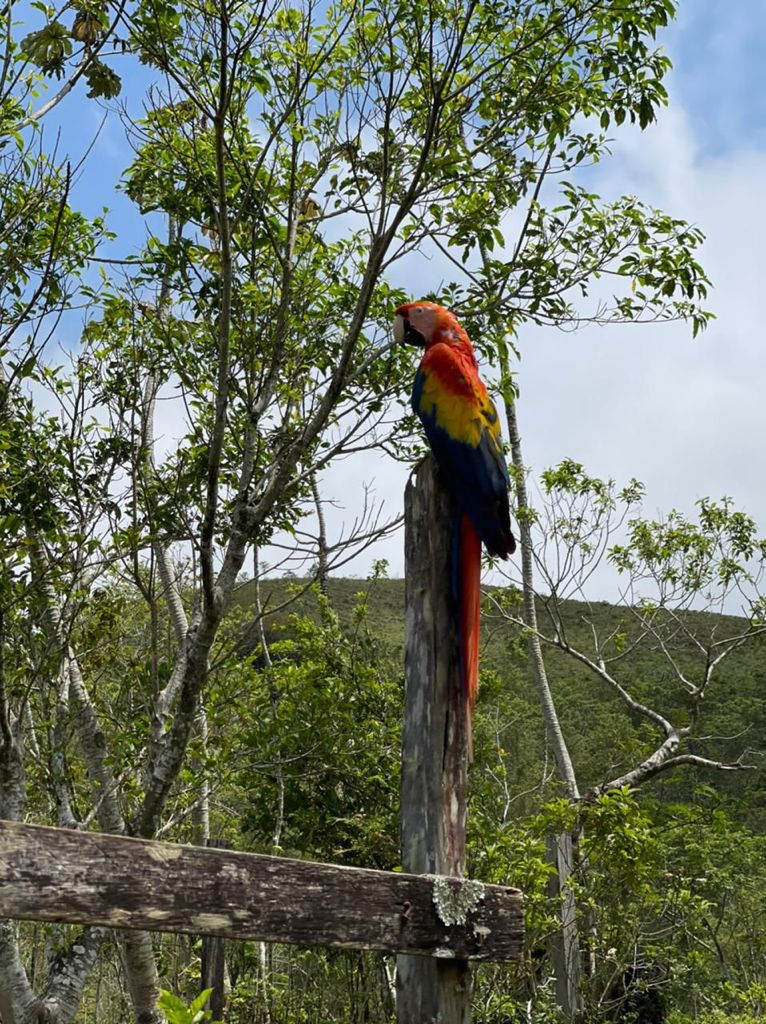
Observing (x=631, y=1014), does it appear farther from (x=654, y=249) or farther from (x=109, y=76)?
(x=109, y=76)

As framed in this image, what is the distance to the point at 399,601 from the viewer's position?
30938mm

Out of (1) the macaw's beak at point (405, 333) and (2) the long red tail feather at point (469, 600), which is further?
(1) the macaw's beak at point (405, 333)

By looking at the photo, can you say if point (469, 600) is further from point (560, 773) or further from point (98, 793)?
A: point (560, 773)

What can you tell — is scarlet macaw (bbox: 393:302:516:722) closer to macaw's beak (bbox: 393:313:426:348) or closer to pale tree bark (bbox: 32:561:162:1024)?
macaw's beak (bbox: 393:313:426:348)

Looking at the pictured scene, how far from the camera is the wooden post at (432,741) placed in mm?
2012

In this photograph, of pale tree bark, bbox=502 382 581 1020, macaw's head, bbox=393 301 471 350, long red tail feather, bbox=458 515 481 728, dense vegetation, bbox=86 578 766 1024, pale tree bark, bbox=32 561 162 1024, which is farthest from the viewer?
pale tree bark, bbox=502 382 581 1020

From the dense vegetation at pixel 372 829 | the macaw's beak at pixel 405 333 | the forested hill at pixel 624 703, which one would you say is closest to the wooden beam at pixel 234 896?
the macaw's beak at pixel 405 333

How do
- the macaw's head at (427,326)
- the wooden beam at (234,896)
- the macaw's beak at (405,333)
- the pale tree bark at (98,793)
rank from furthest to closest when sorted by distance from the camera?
1. the pale tree bark at (98,793)
2. the macaw's beak at (405,333)
3. the macaw's head at (427,326)
4. the wooden beam at (234,896)

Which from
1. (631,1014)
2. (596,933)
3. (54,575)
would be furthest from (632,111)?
(631,1014)

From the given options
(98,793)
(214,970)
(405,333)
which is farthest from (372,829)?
(405,333)

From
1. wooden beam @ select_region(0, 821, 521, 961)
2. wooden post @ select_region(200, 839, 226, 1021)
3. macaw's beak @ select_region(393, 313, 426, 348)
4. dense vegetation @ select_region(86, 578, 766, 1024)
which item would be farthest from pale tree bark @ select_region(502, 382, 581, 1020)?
wooden beam @ select_region(0, 821, 521, 961)

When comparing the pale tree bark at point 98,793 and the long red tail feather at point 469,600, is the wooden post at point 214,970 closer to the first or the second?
the pale tree bark at point 98,793

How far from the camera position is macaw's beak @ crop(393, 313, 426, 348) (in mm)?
3639

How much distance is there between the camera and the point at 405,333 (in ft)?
12.1
